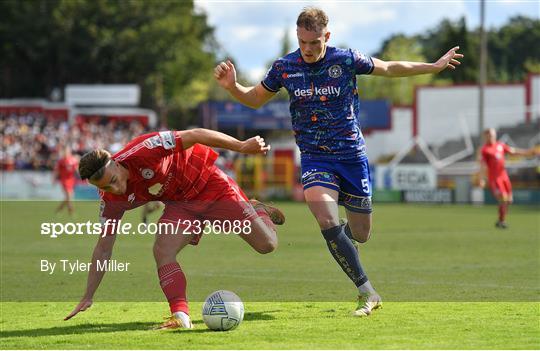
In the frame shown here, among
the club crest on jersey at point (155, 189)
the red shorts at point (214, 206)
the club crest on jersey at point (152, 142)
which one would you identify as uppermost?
the club crest on jersey at point (152, 142)

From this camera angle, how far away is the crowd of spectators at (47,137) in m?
45.3

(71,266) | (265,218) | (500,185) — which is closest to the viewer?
(265,218)

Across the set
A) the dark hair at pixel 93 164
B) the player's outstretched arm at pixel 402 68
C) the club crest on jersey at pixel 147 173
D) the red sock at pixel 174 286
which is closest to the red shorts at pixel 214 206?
the red sock at pixel 174 286

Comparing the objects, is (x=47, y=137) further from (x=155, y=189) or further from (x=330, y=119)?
(x=155, y=189)

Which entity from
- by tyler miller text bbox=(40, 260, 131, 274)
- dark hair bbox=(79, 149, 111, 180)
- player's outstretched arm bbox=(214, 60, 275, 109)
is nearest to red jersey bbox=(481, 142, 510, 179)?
by tyler miller text bbox=(40, 260, 131, 274)

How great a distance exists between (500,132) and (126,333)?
51155 mm

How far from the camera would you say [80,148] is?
47969mm

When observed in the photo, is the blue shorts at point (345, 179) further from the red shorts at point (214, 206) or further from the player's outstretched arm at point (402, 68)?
the player's outstretched arm at point (402, 68)

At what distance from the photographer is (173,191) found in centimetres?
808

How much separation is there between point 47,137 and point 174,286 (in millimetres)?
43071

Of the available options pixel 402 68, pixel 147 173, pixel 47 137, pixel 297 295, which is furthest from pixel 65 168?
pixel 147 173

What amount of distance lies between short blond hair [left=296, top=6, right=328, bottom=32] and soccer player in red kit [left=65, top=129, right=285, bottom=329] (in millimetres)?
1181

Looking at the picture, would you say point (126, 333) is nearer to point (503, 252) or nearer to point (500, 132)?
point (503, 252)

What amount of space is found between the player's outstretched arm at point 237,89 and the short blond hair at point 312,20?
79cm
